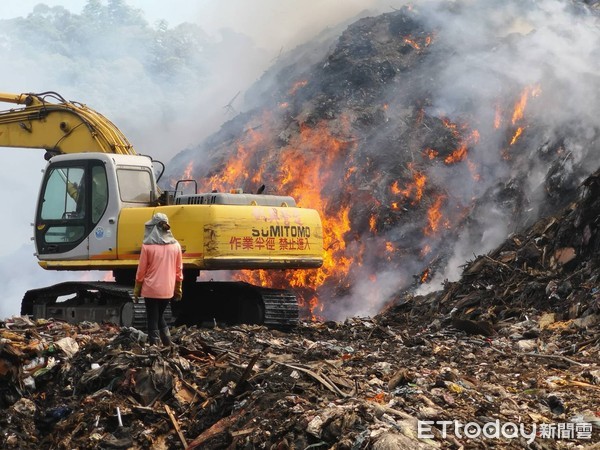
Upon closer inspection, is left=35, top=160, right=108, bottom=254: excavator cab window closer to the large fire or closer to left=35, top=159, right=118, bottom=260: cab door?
left=35, top=159, right=118, bottom=260: cab door

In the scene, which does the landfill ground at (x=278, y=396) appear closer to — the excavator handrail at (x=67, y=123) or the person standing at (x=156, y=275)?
the person standing at (x=156, y=275)

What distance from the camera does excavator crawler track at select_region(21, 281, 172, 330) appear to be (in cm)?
Result: 1314

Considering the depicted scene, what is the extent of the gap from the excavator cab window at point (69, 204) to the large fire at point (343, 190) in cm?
701

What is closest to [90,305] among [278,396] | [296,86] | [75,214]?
[75,214]

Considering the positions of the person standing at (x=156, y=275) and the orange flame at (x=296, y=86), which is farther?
the orange flame at (x=296, y=86)

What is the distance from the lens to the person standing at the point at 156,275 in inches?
403

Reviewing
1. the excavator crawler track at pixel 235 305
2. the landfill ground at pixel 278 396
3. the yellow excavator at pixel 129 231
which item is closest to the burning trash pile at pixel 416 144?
the excavator crawler track at pixel 235 305

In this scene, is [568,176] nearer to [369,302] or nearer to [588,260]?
[588,260]

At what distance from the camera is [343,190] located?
71.1 feet

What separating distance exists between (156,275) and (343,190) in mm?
11810

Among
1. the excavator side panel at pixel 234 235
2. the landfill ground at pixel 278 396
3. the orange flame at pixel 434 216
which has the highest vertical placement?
the orange flame at pixel 434 216

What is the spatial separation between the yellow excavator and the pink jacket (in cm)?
249

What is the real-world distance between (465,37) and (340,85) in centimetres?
408

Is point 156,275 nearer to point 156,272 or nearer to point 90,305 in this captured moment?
point 156,272
